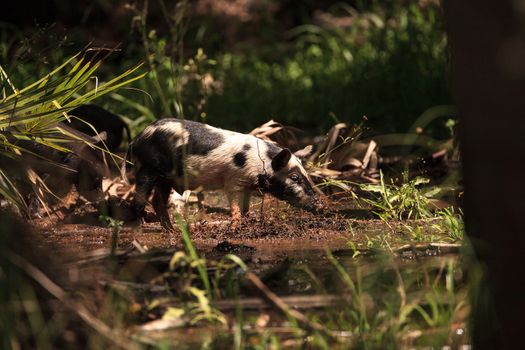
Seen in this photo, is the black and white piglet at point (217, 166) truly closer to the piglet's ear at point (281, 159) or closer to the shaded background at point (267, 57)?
the piglet's ear at point (281, 159)

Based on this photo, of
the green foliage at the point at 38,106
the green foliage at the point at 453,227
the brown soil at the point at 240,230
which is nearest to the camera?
the green foliage at the point at 453,227

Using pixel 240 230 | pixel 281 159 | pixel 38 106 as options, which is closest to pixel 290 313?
pixel 38 106

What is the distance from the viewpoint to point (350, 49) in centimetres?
1202

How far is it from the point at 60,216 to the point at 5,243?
141 inches

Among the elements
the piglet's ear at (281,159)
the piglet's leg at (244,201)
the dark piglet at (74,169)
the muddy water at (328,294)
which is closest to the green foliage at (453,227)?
the muddy water at (328,294)

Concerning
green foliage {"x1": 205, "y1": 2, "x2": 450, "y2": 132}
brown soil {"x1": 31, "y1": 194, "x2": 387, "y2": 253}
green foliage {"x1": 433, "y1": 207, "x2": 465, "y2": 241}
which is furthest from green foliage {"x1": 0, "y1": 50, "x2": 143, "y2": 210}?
green foliage {"x1": 205, "y1": 2, "x2": 450, "y2": 132}

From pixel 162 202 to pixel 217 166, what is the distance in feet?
1.49

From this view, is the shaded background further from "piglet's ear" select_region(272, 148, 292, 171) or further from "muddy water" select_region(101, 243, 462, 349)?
"muddy water" select_region(101, 243, 462, 349)

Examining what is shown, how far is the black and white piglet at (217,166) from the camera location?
6.76 metres

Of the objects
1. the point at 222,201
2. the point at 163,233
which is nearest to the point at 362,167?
the point at 222,201

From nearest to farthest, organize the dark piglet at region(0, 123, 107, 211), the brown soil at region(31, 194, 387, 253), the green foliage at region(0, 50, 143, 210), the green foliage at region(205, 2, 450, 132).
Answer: the green foliage at region(0, 50, 143, 210) → the brown soil at region(31, 194, 387, 253) → the dark piglet at region(0, 123, 107, 211) → the green foliage at region(205, 2, 450, 132)

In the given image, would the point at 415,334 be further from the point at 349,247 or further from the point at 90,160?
the point at 90,160

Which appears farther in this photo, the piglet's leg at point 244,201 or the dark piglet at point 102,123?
the dark piglet at point 102,123

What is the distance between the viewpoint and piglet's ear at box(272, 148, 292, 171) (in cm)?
665
